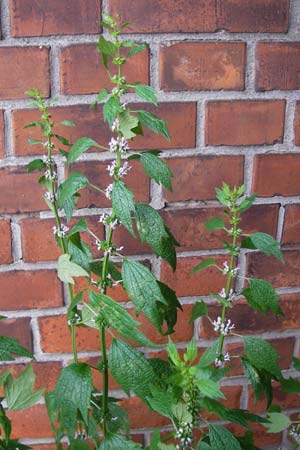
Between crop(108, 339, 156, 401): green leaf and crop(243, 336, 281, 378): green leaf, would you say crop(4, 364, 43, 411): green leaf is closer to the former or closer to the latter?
crop(108, 339, 156, 401): green leaf

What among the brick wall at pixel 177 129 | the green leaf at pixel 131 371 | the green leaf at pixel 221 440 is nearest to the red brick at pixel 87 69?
the brick wall at pixel 177 129

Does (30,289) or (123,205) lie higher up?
(123,205)

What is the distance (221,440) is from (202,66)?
0.61 meters

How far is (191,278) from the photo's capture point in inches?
42.7

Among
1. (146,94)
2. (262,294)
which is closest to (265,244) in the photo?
(262,294)

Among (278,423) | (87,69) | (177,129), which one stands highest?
(87,69)

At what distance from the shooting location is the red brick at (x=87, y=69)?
944 mm

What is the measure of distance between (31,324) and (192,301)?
315mm

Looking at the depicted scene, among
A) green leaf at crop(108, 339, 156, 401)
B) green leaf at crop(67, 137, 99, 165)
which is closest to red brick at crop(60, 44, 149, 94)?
green leaf at crop(67, 137, 99, 165)

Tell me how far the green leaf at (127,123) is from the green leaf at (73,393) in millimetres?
311

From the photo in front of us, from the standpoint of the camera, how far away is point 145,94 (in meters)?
0.68

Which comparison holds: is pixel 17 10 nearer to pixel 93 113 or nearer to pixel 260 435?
pixel 93 113

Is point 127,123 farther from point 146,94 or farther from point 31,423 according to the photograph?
point 31,423

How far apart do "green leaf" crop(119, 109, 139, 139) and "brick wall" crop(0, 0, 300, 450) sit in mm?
300
